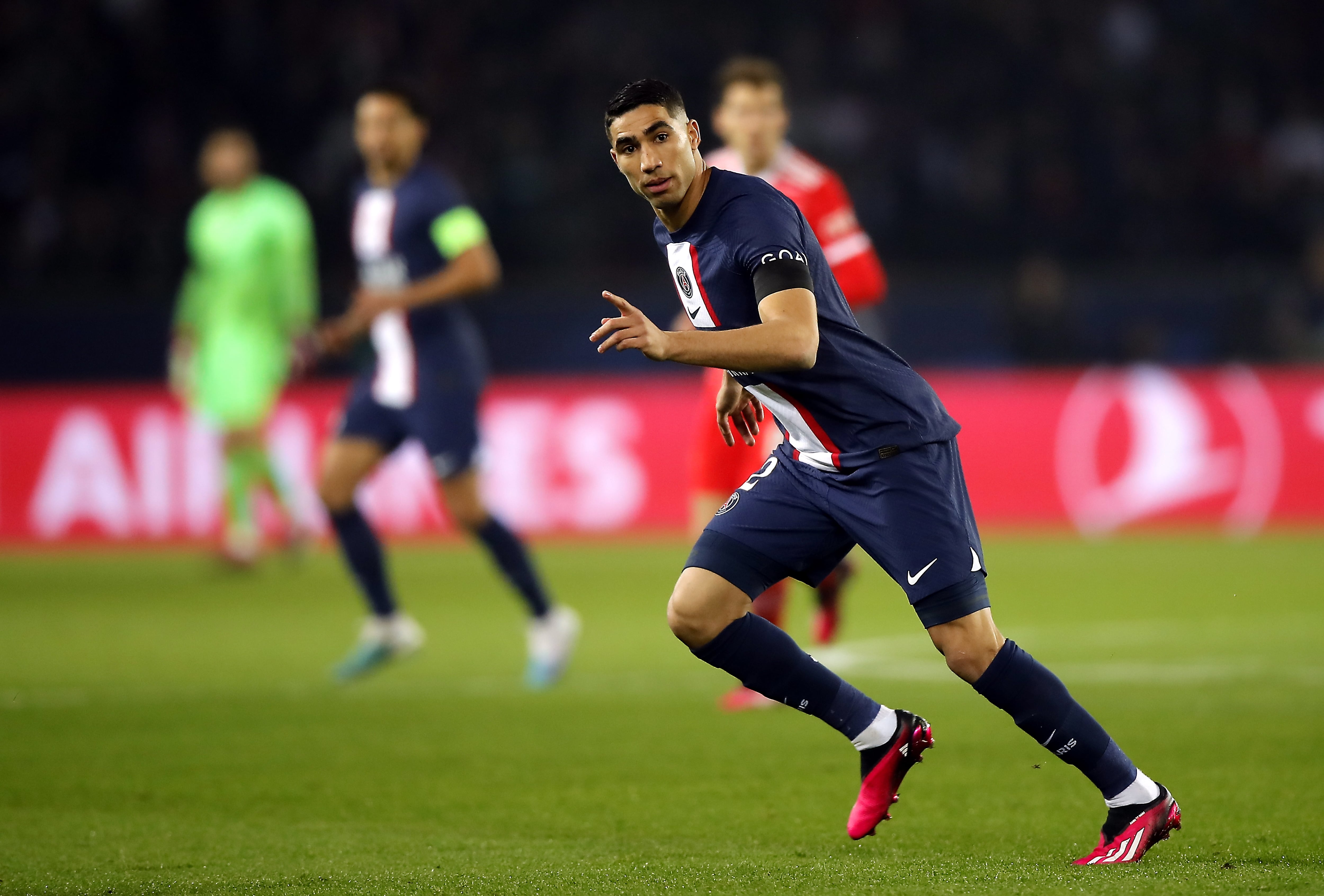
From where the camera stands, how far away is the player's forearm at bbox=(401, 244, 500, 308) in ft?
24.5

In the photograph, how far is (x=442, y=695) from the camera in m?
7.32

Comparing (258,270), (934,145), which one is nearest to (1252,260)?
(934,145)

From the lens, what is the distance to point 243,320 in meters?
12.6

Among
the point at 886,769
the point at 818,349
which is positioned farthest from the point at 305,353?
the point at 886,769

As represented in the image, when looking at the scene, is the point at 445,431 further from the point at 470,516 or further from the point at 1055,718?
the point at 1055,718

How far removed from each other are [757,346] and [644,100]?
0.73 meters

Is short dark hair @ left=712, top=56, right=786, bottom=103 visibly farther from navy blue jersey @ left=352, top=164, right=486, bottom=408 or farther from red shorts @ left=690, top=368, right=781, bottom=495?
navy blue jersey @ left=352, top=164, right=486, bottom=408

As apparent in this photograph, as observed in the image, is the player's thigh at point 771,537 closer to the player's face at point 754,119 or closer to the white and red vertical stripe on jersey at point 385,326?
the player's face at point 754,119

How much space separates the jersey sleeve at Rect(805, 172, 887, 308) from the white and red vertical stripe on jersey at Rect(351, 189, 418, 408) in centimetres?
191

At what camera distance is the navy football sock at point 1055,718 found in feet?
13.6

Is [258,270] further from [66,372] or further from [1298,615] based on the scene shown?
[1298,615]

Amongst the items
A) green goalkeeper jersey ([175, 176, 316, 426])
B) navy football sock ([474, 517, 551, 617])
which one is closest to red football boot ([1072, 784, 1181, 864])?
navy football sock ([474, 517, 551, 617])

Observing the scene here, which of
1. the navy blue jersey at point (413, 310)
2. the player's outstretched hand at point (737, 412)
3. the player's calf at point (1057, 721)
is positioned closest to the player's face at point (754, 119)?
the navy blue jersey at point (413, 310)

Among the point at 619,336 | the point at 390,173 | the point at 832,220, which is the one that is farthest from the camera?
the point at 390,173
